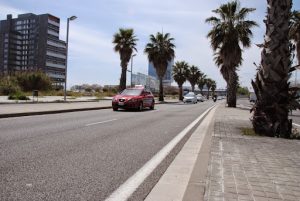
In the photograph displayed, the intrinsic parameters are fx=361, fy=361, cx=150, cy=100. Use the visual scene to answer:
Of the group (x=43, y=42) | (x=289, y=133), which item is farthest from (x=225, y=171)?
(x=43, y=42)

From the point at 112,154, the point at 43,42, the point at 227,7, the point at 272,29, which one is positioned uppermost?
the point at 43,42

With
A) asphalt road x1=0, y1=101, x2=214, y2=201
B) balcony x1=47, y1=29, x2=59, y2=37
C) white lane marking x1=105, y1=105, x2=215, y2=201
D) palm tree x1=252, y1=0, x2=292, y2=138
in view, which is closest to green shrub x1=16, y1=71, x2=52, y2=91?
asphalt road x1=0, y1=101, x2=214, y2=201

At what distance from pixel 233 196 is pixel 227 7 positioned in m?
31.9

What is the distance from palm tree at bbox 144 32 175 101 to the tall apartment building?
107 metres

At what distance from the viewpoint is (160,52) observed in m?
54.8

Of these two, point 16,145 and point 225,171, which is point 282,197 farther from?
point 16,145

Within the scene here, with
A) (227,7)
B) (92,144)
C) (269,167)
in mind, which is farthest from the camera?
(227,7)

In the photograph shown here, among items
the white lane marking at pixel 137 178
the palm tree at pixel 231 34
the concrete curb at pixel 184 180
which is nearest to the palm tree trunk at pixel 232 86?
the palm tree at pixel 231 34

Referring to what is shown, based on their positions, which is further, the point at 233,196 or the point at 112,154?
the point at 112,154

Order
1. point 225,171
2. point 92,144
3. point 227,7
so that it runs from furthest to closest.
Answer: point 227,7, point 92,144, point 225,171

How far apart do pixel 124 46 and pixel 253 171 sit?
43.8 meters

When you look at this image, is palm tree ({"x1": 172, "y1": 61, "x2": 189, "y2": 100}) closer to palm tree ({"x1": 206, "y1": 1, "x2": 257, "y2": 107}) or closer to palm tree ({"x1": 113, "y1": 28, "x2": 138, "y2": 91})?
palm tree ({"x1": 113, "y1": 28, "x2": 138, "y2": 91})

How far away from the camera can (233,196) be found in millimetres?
4344

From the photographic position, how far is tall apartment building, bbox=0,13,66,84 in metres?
155
